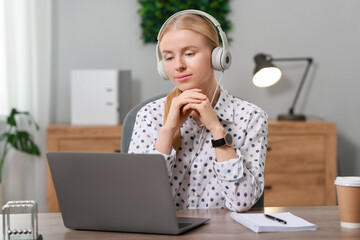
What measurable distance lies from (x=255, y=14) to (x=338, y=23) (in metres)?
0.59

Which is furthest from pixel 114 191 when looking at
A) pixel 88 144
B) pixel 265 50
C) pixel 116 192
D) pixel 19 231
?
pixel 265 50

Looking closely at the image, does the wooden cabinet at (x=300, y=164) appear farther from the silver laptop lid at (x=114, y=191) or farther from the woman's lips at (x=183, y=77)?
the silver laptop lid at (x=114, y=191)

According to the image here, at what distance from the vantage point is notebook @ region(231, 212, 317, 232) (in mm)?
1079

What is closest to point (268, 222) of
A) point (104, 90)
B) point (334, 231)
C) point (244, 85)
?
point (334, 231)

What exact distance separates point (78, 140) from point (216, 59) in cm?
163

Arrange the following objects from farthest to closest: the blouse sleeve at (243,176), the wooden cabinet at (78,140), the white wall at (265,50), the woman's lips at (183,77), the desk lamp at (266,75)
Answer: the white wall at (265,50) → the desk lamp at (266,75) → the wooden cabinet at (78,140) → the woman's lips at (183,77) → the blouse sleeve at (243,176)

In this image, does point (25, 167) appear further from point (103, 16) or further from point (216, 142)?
point (216, 142)

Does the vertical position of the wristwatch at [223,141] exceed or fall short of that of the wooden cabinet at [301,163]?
it exceeds it

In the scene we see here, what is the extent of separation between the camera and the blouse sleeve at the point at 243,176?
4.45 ft

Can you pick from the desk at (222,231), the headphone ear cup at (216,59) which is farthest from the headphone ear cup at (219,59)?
the desk at (222,231)

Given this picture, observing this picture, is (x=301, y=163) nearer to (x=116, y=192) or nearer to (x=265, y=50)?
(x=265, y=50)

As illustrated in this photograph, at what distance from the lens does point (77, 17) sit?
3.33 meters

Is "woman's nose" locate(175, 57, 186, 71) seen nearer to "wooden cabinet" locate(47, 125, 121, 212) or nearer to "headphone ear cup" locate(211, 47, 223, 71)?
"headphone ear cup" locate(211, 47, 223, 71)

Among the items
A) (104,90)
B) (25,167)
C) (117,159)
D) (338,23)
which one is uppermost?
(338,23)
